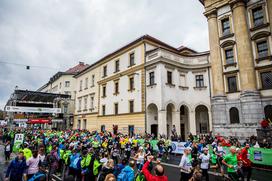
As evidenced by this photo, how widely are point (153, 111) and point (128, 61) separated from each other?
959cm

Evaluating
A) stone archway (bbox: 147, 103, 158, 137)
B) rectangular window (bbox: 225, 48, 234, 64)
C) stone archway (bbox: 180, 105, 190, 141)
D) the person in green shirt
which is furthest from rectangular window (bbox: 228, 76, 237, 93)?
the person in green shirt

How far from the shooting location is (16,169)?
6.36 metres

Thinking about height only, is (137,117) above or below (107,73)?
below

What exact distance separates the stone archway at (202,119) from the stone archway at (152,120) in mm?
7038

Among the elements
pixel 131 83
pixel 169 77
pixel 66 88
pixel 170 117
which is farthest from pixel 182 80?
pixel 66 88

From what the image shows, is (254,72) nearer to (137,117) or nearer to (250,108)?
(250,108)

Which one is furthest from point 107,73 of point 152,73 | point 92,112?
point 152,73

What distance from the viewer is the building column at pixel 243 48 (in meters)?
20.5

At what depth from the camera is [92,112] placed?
3709 centimetres

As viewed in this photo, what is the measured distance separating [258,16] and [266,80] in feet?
25.8

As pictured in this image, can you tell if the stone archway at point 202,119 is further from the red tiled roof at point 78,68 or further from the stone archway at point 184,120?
the red tiled roof at point 78,68

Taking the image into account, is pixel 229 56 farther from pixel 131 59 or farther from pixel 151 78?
pixel 131 59

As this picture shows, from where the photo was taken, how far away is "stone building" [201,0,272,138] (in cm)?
1986

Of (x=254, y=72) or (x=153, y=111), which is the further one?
(x=153, y=111)
